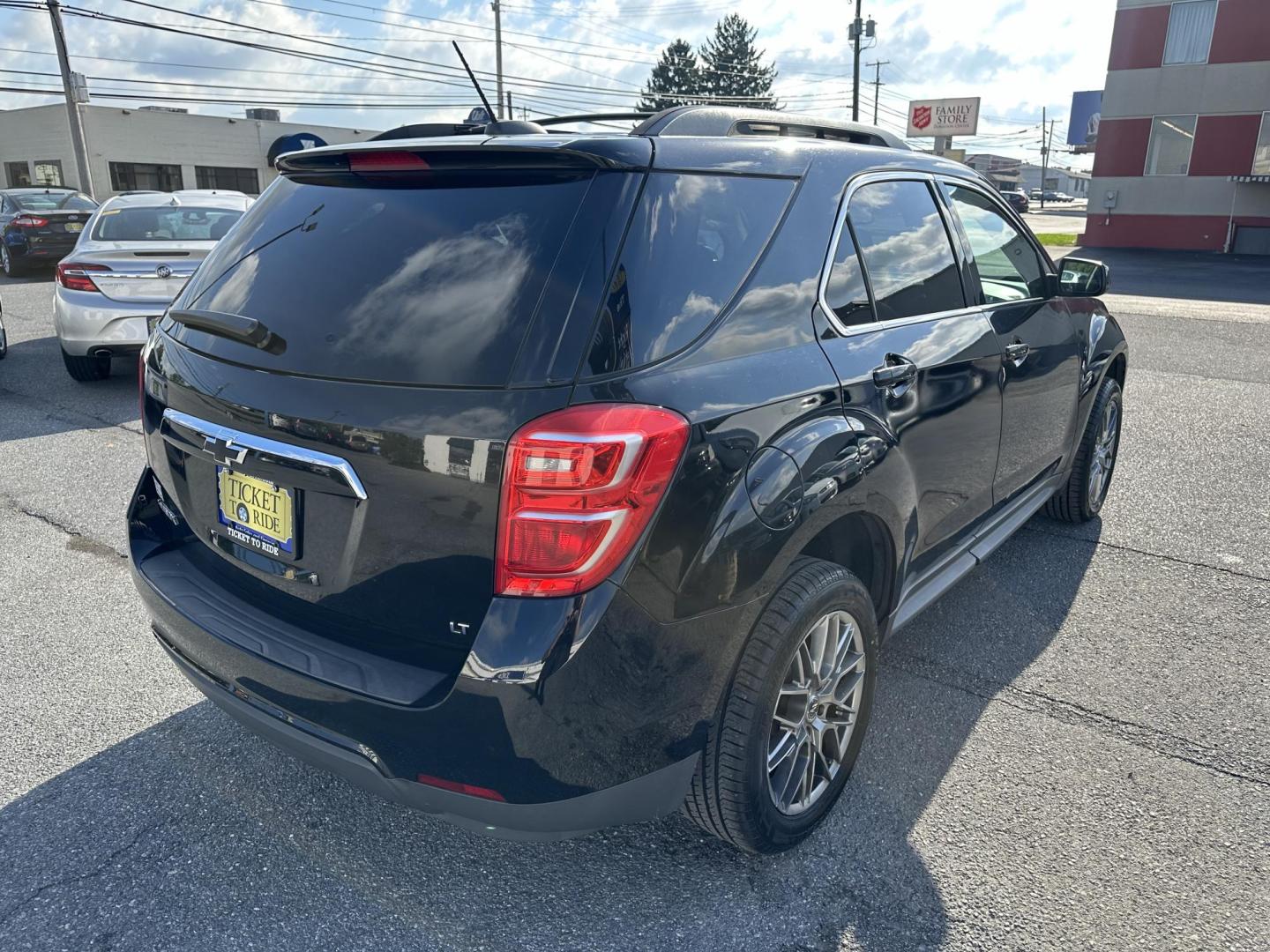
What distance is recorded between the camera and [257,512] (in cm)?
218

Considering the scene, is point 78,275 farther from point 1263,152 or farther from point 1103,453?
point 1263,152

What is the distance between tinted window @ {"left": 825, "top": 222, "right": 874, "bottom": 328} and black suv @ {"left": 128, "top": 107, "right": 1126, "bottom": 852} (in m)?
0.01

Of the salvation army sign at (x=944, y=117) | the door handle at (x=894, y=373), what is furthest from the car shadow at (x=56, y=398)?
the salvation army sign at (x=944, y=117)

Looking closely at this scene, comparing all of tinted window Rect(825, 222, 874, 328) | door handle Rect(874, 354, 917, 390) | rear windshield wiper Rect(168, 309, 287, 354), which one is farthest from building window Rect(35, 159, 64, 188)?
door handle Rect(874, 354, 917, 390)

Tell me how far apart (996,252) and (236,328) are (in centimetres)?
275

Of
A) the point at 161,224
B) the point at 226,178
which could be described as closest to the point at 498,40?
the point at 226,178

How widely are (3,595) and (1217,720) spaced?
4715mm

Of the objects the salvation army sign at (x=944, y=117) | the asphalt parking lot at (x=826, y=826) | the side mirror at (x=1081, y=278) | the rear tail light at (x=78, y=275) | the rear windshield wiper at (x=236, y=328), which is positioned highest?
the salvation army sign at (x=944, y=117)

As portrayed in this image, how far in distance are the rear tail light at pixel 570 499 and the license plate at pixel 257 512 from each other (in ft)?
1.94

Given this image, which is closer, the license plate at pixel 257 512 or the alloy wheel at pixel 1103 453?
the license plate at pixel 257 512

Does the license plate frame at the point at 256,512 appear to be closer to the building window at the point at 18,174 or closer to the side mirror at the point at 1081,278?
the side mirror at the point at 1081,278

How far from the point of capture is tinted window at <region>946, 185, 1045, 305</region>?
3.38m

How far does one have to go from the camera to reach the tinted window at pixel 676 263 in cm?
192

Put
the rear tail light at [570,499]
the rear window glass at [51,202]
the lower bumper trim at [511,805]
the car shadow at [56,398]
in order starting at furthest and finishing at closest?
1. the rear window glass at [51,202]
2. the car shadow at [56,398]
3. the lower bumper trim at [511,805]
4. the rear tail light at [570,499]
